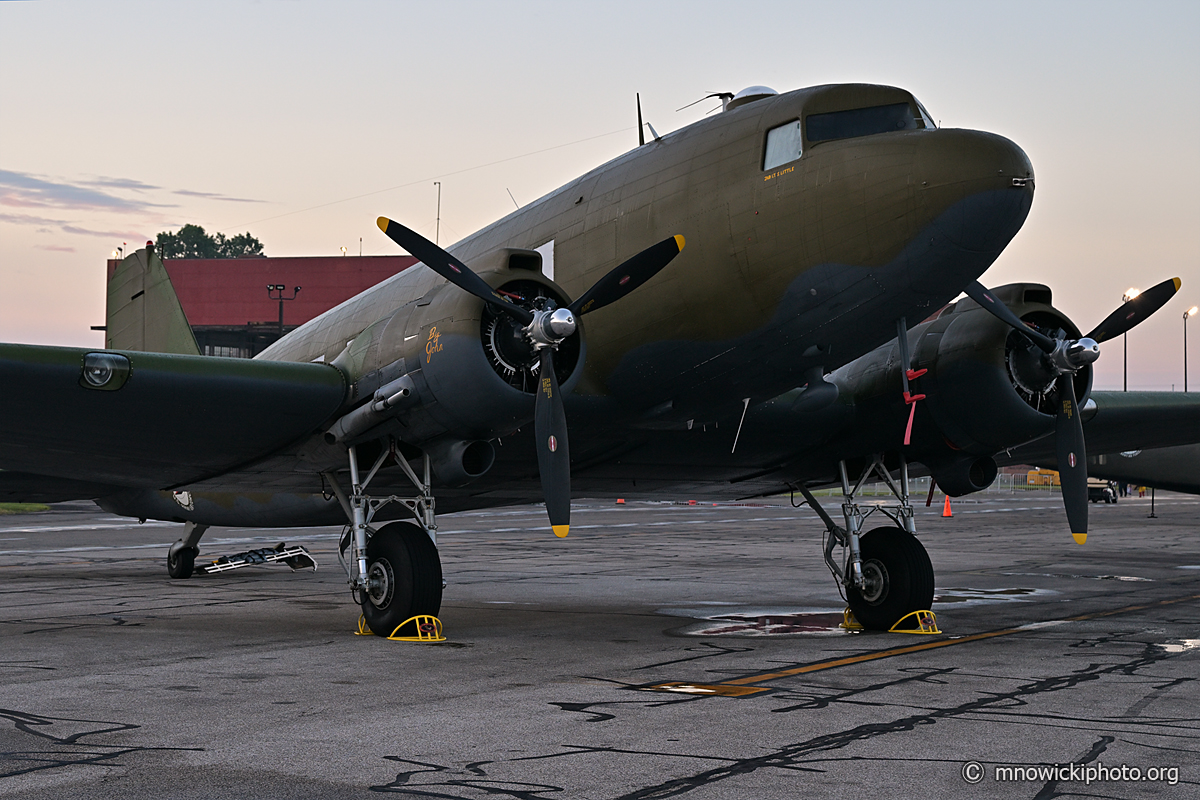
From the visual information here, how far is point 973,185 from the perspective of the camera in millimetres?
10617

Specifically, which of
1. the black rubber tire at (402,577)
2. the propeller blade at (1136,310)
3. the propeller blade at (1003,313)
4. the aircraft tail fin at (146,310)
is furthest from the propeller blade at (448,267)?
the aircraft tail fin at (146,310)

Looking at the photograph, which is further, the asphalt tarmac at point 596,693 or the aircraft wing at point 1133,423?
the aircraft wing at point 1133,423

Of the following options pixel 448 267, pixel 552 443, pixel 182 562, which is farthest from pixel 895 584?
pixel 182 562

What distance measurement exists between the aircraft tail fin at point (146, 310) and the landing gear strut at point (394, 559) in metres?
8.10

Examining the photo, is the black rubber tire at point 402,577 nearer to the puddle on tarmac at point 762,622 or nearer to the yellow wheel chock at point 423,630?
the yellow wheel chock at point 423,630

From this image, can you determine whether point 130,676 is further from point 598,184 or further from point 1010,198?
point 1010,198

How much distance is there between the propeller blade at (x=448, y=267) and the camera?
1166cm

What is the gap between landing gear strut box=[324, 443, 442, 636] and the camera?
41.7 ft

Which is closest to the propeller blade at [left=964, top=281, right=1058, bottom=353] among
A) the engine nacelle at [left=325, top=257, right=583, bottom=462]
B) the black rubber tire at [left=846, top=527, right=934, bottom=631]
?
the black rubber tire at [left=846, top=527, right=934, bottom=631]

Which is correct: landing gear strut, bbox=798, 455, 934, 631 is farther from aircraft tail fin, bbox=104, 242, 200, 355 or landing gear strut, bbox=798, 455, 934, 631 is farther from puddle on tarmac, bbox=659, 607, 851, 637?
aircraft tail fin, bbox=104, 242, 200, 355

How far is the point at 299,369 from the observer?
12914 mm

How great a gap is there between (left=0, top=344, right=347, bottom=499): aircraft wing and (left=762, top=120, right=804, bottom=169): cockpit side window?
552 centimetres

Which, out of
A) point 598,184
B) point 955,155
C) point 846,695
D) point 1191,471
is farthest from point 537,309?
point 1191,471

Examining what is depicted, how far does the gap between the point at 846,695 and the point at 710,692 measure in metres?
Answer: 1.11
